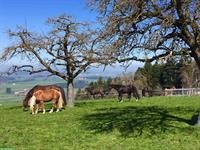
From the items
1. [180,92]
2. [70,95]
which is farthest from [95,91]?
[70,95]

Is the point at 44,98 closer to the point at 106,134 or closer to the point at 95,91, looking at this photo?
the point at 106,134

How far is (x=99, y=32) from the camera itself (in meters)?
15.3

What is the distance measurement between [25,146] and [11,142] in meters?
0.87

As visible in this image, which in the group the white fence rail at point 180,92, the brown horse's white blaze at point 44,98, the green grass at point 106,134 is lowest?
the green grass at point 106,134

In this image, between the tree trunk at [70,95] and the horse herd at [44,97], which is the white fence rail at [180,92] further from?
the horse herd at [44,97]

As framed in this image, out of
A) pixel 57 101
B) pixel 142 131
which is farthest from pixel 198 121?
pixel 57 101

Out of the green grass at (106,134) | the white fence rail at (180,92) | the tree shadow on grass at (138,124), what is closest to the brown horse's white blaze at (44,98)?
the green grass at (106,134)

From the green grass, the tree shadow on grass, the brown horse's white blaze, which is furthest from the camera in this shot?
the brown horse's white blaze

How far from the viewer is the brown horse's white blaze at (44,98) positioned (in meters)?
23.2

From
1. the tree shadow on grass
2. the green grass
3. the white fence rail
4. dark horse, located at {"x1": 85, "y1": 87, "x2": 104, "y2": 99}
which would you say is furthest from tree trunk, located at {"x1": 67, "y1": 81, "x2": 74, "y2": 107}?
the white fence rail

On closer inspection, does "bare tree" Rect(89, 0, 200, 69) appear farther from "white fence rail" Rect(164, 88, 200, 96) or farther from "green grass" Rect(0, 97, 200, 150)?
"white fence rail" Rect(164, 88, 200, 96)

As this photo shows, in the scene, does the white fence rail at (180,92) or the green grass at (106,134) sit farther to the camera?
the white fence rail at (180,92)

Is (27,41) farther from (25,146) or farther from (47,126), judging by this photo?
(25,146)

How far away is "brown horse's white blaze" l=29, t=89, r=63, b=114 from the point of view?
2317 centimetres
